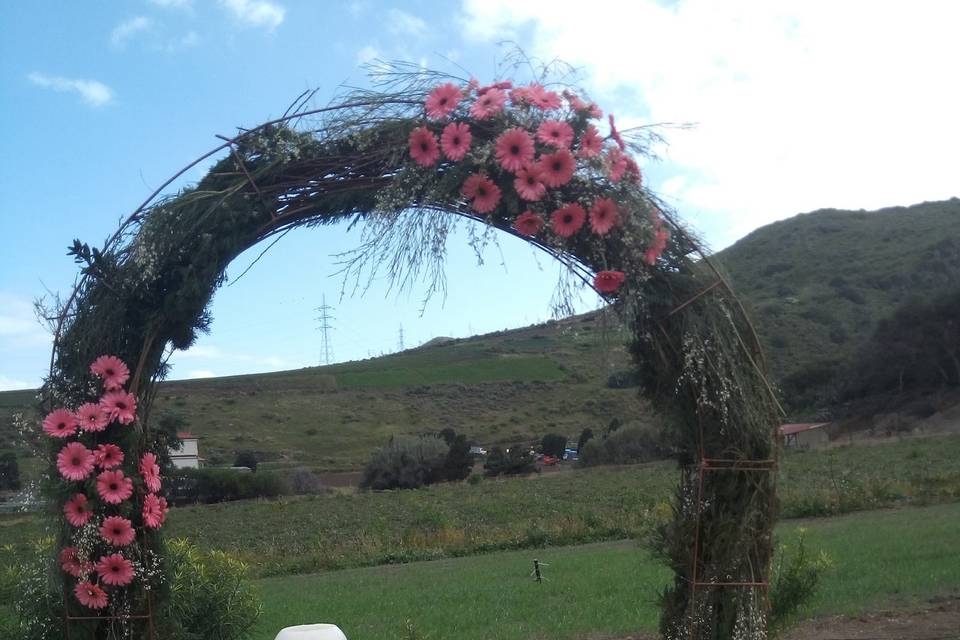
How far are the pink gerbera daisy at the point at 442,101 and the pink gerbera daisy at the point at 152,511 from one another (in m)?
2.09

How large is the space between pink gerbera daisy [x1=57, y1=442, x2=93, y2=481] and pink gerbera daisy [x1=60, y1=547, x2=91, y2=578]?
317mm

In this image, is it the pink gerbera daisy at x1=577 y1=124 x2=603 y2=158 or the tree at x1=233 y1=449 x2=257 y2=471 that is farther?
the tree at x1=233 y1=449 x2=257 y2=471

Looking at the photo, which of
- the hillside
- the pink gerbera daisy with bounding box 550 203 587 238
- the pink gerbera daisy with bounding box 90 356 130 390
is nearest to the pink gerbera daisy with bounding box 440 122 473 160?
the pink gerbera daisy with bounding box 550 203 587 238

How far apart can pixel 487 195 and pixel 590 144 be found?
0.50 m

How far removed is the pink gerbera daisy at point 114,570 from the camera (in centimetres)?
407

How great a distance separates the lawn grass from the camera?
27.0 ft

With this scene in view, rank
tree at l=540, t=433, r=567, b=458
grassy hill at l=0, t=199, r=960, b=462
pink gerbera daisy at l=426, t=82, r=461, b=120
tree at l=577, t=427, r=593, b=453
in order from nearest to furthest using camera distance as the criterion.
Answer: pink gerbera daisy at l=426, t=82, r=461, b=120, tree at l=577, t=427, r=593, b=453, tree at l=540, t=433, r=567, b=458, grassy hill at l=0, t=199, r=960, b=462

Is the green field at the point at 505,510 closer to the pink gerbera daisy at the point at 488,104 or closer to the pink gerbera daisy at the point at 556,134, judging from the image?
the pink gerbera daisy at the point at 488,104

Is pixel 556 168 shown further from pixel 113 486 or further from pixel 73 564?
pixel 73 564

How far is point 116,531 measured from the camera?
4090 mm

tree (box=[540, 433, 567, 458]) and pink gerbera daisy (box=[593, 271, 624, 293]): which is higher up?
pink gerbera daisy (box=[593, 271, 624, 293])

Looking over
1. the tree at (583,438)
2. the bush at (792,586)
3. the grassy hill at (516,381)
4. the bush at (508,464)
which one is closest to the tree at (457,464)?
the bush at (508,464)

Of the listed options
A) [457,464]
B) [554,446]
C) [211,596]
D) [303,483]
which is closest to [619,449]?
[554,446]

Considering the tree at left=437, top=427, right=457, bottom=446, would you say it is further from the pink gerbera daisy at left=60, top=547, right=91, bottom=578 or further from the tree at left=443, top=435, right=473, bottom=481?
the pink gerbera daisy at left=60, top=547, right=91, bottom=578
